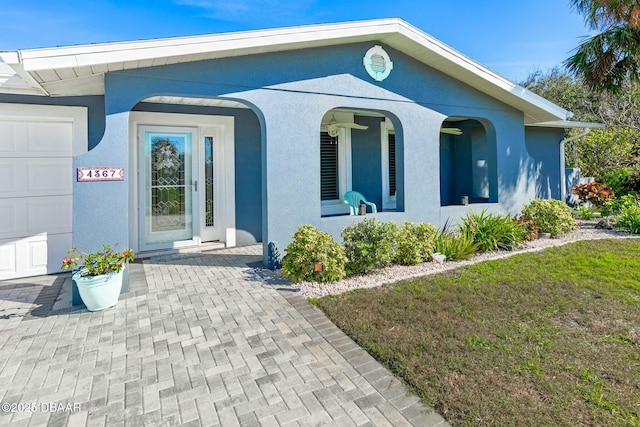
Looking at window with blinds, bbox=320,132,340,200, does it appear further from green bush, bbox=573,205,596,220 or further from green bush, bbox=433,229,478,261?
green bush, bbox=573,205,596,220

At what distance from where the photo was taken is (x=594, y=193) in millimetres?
12281

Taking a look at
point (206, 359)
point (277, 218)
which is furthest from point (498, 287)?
point (206, 359)

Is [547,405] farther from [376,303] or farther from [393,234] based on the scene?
[393,234]

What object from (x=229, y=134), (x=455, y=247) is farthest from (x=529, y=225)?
(x=229, y=134)

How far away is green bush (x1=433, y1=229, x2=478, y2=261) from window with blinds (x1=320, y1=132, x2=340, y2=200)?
11.4ft

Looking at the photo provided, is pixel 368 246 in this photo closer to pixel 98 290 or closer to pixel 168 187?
pixel 98 290

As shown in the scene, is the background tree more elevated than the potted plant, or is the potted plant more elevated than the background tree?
the background tree

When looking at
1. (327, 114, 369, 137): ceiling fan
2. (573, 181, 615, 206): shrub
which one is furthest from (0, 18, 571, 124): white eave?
(573, 181, 615, 206): shrub

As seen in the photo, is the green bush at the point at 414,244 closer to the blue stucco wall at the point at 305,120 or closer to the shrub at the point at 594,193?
the blue stucco wall at the point at 305,120

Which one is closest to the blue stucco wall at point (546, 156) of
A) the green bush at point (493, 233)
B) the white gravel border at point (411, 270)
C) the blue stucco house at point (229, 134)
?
the blue stucco house at point (229, 134)

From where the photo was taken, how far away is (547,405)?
2.64 m

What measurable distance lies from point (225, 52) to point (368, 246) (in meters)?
4.13

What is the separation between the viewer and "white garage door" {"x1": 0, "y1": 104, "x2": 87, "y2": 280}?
20.1 ft

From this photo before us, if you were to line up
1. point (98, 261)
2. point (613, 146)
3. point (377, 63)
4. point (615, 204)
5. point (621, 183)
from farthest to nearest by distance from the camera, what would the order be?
point (613, 146) → point (621, 183) → point (615, 204) → point (377, 63) → point (98, 261)
